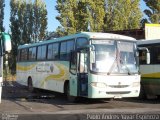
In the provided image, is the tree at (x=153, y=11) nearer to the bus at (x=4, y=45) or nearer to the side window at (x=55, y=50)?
the side window at (x=55, y=50)

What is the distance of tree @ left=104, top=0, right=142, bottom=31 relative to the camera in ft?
168

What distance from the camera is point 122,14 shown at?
5134 centimetres

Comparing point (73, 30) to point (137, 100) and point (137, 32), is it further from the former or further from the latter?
point (137, 100)

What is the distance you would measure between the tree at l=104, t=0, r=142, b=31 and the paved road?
28714mm

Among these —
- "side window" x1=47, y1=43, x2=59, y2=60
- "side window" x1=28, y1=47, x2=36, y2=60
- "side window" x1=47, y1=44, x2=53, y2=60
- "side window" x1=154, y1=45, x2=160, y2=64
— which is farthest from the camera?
"side window" x1=28, y1=47, x2=36, y2=60

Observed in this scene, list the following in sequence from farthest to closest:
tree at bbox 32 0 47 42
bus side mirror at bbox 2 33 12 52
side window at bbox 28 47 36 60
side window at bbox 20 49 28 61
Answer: tree at bbox 32 0 47 42 → side window at bbox 20 49 28 61 → side window at bbox 28 47 36 60 → bus side mirror at bbox 2 33 12 52

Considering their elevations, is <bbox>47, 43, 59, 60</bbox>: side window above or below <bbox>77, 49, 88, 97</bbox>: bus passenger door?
above

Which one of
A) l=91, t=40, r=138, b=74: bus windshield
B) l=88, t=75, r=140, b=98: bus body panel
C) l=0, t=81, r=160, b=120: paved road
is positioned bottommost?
l=0, t=81, r=160, b=120: paved road

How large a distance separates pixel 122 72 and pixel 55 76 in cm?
458

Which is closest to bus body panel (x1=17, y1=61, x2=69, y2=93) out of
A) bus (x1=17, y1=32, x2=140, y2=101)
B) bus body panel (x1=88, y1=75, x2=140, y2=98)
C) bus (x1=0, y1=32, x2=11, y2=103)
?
bus (x1=17, y1=32, x2=140, y2=101)

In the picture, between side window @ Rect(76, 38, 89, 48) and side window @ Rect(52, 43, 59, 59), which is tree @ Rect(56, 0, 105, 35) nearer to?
side window @ Rect(52, 43, 59, 59)

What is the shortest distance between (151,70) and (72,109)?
5069 millimetres

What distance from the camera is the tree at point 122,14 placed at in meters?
51.1

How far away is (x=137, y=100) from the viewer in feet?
73.9
